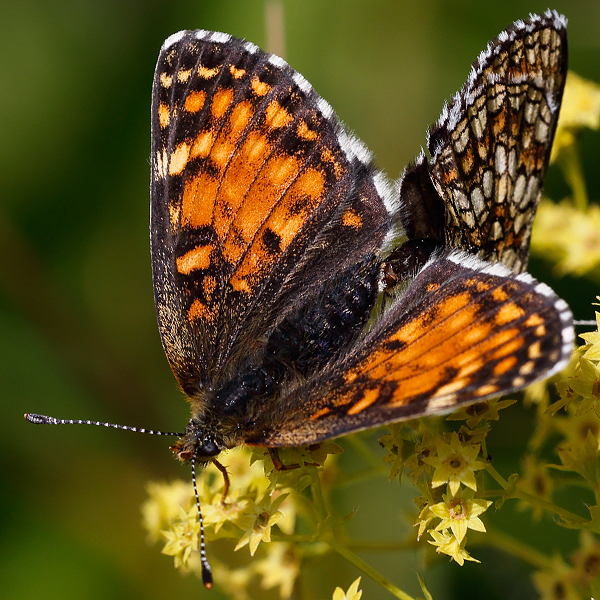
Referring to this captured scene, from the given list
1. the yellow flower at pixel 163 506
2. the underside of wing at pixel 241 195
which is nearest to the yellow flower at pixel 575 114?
the underside of wing at pixel 241 195

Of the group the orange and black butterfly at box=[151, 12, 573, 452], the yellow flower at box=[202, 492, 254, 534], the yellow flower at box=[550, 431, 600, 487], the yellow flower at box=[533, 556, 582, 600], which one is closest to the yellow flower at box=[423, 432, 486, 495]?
the orange and black butterfly at box=[151, 12, 573, 452]

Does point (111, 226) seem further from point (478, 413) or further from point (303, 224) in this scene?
point (478, 413)

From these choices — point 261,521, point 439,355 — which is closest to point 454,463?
point 439,355

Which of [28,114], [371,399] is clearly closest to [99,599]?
[371,399]

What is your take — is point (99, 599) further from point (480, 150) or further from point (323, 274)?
point (480, 150)

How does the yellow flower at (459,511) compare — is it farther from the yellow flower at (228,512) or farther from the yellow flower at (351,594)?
the yellow flower at (228,512)

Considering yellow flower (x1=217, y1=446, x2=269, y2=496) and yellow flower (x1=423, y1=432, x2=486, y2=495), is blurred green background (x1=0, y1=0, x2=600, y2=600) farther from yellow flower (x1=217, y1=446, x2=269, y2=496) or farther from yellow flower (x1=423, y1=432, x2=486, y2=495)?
yellow flower (x1=423, y1=432, x2=486, y2=495)
